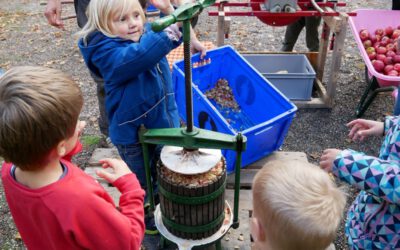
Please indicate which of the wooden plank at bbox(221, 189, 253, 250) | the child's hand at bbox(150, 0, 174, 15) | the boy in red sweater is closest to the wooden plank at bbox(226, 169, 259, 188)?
the wooden plank at bbox(221, 189, 253, 250)

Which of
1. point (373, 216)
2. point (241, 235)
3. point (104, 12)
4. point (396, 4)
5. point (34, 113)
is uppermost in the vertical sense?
point (104, 12)

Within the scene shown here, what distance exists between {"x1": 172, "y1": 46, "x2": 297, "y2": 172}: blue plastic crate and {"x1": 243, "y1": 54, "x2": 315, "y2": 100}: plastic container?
1.61ft

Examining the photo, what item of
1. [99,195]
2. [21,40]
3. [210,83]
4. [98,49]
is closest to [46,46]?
[21,40]

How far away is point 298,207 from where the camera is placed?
1273 millimetres

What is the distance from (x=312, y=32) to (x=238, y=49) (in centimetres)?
123

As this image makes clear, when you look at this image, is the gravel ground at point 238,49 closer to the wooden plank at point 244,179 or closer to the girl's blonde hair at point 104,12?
the wooden plank at point 244,179

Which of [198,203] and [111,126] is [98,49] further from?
[198,203]

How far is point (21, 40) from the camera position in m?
6.05

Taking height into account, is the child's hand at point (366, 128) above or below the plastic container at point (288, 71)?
above

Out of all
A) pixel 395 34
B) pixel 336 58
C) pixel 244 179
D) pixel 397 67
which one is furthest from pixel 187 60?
pixel 395 34

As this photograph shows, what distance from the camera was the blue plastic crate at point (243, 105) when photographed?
9.36 ft

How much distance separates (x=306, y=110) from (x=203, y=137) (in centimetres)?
252

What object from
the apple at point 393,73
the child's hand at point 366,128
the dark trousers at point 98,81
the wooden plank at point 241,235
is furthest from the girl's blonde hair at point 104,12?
the apple at point 393,73

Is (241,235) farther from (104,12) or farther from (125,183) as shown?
(104,12)
